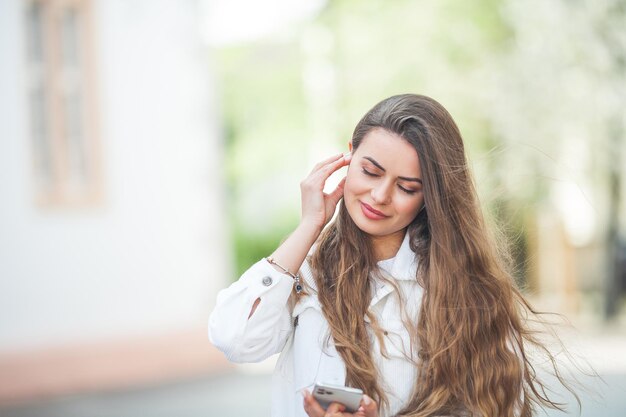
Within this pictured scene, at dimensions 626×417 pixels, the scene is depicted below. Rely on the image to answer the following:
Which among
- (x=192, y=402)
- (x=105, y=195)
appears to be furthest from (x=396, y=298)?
(x=105, y=195)

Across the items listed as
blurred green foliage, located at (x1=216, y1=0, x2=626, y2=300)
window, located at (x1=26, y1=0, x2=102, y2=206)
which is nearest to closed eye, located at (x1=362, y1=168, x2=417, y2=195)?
blurred green foliage, located at (x1=216, y1=0, x2=626, y2=300)

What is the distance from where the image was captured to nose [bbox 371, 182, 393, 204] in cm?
274

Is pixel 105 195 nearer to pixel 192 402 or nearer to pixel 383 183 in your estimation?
pixel 192 402

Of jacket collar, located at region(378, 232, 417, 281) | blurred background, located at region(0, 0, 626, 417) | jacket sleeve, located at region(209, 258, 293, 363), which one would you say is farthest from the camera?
blurred background, located at region(0, 0, 626, 417)

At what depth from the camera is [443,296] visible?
2.78 metres

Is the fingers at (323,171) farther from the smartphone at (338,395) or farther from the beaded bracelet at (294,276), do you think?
the smartphone at (338,395)

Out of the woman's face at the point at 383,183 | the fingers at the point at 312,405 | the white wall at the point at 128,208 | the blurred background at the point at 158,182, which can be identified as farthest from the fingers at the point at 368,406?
the white wall at the point at 128,208

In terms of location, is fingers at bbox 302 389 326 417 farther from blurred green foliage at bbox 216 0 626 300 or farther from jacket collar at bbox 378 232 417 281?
blurred green foliage at bbox 216 0 626 300

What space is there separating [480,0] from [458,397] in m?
14.0

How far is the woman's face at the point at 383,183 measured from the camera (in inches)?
109

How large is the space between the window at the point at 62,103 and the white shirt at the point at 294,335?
777cm

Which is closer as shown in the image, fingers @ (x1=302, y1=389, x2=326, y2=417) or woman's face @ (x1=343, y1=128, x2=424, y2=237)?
fingers @ (x1=302, y1=389, x2=326, y2=417)

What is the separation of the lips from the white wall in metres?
7.67

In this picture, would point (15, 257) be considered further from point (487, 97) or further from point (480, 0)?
point (480, 0)
